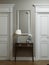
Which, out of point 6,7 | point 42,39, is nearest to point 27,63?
point 42,39

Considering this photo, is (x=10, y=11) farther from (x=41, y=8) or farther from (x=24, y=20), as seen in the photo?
(x=41, y=8)

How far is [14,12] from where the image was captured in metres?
8.07

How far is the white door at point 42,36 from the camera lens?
8.05 m

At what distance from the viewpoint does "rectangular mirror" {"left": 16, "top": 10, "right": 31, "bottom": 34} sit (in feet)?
26.5

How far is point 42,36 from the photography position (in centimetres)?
812

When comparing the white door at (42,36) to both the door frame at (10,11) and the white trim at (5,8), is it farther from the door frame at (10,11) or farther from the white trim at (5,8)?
the white trim at (5,8)

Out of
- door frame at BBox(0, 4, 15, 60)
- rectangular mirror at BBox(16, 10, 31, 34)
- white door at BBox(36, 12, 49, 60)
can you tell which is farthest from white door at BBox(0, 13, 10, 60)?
white door at BBox(36, 12, 49, 60)

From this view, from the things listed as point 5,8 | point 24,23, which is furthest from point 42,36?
point 5,8

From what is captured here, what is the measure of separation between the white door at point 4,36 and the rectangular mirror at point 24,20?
516mm

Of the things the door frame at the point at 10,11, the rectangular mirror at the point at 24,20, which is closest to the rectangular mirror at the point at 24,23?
the rectangular mirror at the point at 24,20

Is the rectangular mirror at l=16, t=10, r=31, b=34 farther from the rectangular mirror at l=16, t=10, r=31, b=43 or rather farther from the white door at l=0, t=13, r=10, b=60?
the white door at l=0, t=13, r=10, b=60

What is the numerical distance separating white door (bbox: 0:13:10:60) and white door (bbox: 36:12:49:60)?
4.68ft

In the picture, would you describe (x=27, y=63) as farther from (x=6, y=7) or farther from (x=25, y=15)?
(x=6, y=7)

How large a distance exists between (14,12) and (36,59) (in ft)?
7.99
